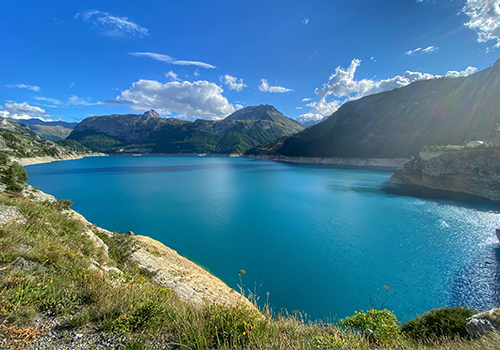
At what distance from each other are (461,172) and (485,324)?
3789 cm

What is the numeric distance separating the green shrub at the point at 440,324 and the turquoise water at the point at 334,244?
202 cm

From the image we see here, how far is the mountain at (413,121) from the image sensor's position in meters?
66.2

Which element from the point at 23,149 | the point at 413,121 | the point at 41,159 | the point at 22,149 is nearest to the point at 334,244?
the point at 413,121

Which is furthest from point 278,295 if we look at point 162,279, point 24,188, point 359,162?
point 359,162

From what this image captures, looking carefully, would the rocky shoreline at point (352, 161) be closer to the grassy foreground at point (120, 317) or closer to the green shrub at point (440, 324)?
the green shrub at point (440, 324)

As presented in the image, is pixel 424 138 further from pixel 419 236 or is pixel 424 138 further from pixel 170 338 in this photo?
pixel 170 338

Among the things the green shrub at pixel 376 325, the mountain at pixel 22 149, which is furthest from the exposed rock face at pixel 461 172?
the mountain at pixel 22 149

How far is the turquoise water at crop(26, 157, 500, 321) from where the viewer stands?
10094 mm

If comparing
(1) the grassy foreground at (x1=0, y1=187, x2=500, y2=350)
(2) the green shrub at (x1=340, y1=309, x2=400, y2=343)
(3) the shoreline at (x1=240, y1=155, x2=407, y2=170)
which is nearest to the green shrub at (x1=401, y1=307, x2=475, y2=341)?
(2) the green shrub at (x1=340, y1=309, x2=400, y2=343)

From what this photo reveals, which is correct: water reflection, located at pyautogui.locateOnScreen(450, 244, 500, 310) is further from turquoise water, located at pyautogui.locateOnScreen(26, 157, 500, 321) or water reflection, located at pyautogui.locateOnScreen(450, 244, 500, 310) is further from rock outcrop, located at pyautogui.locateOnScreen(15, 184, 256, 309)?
rock outcrop, located at pyautogui.locateOnScreen(15, 184, 256, 309)

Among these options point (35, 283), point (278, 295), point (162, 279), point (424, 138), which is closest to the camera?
point (35, 283)

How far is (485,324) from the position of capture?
5.06 m

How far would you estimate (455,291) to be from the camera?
34.0ft

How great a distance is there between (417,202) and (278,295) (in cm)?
2689
